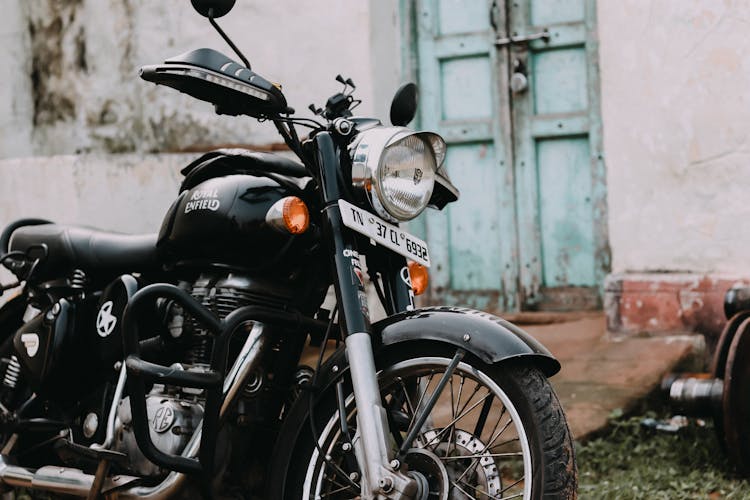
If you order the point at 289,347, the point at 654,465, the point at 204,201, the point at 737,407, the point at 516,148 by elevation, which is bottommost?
the point at 654,465

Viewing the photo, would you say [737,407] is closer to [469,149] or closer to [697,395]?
[697,395]

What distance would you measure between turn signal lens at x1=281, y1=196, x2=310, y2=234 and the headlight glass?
25 centimetres

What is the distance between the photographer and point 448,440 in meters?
2.78

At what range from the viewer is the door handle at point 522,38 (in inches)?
242

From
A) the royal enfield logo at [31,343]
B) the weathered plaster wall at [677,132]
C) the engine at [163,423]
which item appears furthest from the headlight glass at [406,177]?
the weathered plaster wall at [677,132]

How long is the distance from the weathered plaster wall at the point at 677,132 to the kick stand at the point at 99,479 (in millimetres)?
3159

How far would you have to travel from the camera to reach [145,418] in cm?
296

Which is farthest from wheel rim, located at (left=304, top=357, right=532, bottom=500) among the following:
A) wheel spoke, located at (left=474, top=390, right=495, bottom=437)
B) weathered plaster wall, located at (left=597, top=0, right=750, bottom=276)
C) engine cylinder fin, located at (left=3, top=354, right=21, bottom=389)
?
weathered plaster wall, located at (left=597, top=0, right=750, bottom=276)

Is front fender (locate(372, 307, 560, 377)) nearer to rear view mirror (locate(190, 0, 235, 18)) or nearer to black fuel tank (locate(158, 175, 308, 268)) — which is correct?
black fuel tank (locate(158, 175, 308, 268))

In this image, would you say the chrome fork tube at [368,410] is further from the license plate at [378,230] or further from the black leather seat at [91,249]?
the black leather seat at [91,249]

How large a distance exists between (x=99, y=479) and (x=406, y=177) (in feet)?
4.10

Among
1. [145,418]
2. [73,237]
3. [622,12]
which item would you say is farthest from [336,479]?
[622,12]

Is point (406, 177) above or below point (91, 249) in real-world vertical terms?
above

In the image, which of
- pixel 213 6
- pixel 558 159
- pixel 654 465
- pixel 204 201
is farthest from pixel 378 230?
pixel 558 159
